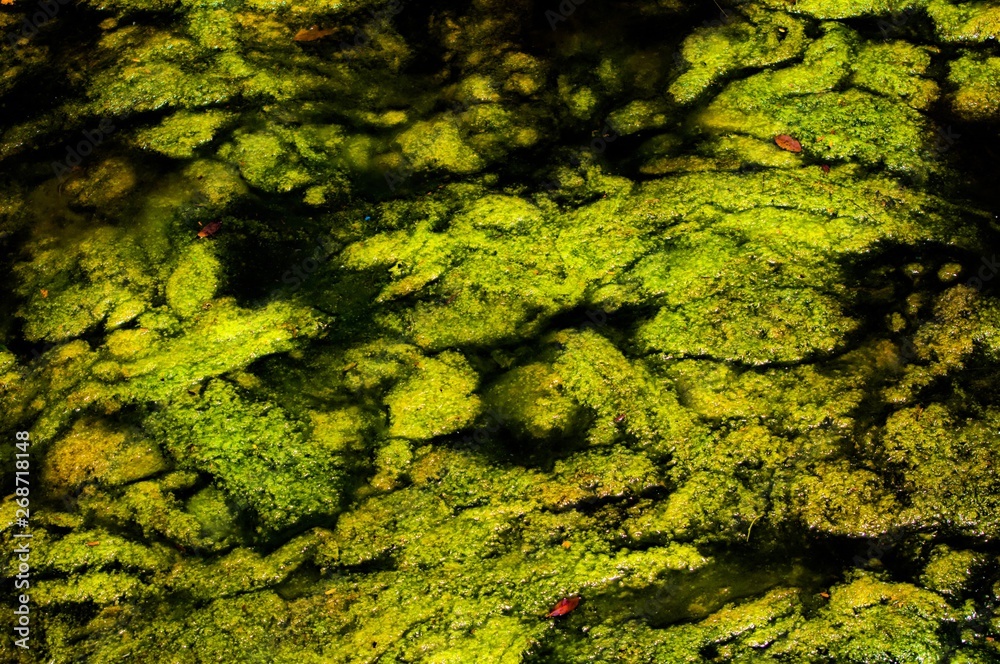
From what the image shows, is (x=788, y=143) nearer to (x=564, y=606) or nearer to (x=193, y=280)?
(x=564, y=606)

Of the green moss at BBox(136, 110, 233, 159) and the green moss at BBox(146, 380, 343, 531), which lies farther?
the green moss at BBox(136, 110, 233, 159)

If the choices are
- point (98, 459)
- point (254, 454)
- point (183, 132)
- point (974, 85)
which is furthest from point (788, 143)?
point (98, 459)

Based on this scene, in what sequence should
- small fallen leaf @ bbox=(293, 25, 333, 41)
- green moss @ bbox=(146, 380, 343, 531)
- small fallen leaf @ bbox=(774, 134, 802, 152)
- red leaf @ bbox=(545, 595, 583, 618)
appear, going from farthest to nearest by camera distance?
small fallen leaf @ bbox=(293, 25, 333, 41)
small fallen leaf @ bbox=(774, 134, 802, 152)
green moss @ bbox=(146, 380, 343, 531)
red leaf @ bbox=(545, 595, 583, 618)

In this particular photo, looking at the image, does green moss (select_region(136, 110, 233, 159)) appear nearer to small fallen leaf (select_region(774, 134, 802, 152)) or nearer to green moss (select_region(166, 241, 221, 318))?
green moss (select_region(166, 241, 221, 318))

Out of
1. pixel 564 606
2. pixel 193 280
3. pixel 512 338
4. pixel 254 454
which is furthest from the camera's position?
pixel 193 280

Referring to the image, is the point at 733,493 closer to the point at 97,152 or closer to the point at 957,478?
the point at 957,478

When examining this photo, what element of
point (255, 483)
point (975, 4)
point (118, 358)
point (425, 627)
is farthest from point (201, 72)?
point (975, 4)

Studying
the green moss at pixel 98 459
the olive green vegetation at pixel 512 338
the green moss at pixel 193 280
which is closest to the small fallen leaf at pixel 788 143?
the olive green vegetation at pixel 512 338

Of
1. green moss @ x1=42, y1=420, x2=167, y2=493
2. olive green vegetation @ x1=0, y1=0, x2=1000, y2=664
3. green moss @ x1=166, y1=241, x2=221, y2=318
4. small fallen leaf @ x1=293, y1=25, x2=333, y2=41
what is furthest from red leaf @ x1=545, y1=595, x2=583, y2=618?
small fallen leaf @ x1=293, y1=25, x2=333, y2=41
